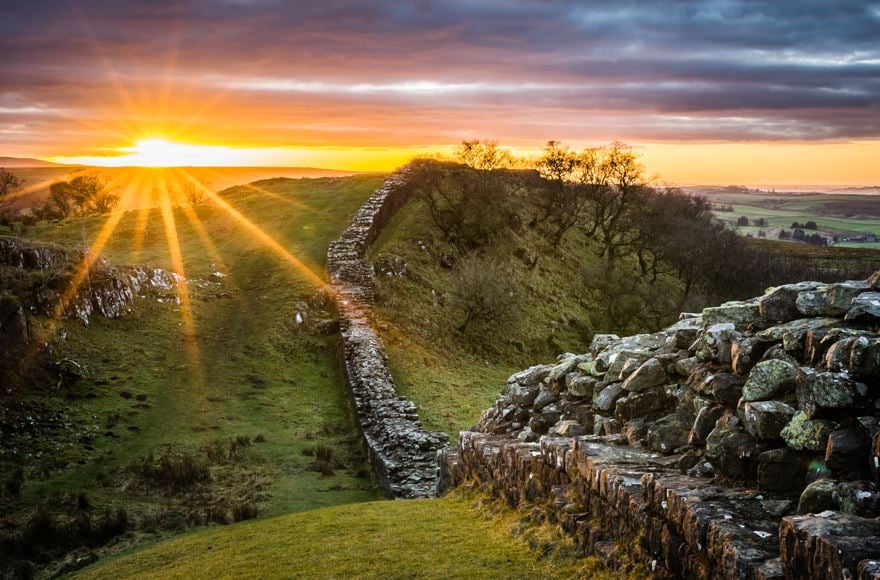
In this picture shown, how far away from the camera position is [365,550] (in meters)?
12.9

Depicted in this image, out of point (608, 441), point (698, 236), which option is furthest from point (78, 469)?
point (698, 236)

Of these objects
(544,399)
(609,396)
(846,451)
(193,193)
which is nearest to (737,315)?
(609,396)

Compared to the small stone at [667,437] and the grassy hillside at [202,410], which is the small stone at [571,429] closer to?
the small stone at [667,437]

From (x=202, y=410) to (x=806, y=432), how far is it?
25.1 meters

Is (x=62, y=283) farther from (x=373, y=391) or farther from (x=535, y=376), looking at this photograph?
(x=535, y=376)

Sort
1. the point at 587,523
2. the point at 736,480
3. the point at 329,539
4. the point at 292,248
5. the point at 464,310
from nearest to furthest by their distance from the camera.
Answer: the point at 736,480 → the point at 587,523 → the point at 329,539 → the point at 464,310 → the point at 292,248

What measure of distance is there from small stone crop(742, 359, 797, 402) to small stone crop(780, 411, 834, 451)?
0.73 meters

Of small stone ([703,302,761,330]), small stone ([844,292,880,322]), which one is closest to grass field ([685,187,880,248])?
small stone ([703,302,761,330])

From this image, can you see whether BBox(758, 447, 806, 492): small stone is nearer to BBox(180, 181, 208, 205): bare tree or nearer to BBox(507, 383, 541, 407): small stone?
BBox(507, 383, 541, 407): small stone

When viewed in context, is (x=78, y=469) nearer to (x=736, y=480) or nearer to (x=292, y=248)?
(x=736, y=480)

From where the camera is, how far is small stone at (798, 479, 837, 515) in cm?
761

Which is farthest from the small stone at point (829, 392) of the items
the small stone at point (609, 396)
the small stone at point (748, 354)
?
the small stone at point (609, 396)

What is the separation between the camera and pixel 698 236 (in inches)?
2665

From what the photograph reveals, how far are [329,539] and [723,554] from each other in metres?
8.90
